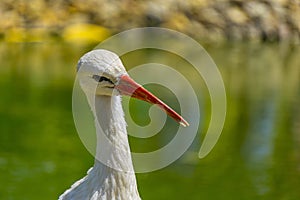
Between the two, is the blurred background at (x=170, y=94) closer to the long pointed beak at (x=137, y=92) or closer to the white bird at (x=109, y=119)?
the white bird at (x=109, y=119)

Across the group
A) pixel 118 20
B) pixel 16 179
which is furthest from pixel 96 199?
pixel 118 20

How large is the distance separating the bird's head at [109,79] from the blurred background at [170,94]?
164 inches

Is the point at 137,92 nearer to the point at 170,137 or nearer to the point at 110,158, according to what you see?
the point at 110,158

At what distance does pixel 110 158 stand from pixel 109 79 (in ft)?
1.13

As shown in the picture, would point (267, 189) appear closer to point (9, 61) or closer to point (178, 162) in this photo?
point (178, 162)

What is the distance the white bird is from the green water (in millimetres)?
3925

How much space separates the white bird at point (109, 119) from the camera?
3018 mm

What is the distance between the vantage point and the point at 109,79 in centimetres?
303

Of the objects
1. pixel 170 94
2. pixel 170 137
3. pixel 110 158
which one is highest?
pixel 170 94

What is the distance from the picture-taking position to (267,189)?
307 inches

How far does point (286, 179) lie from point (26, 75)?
699 centimetres

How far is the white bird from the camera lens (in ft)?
9.90

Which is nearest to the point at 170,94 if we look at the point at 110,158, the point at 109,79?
the point at 110,158

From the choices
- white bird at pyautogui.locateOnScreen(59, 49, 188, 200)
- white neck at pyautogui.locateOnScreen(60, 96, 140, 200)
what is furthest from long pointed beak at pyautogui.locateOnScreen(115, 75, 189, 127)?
white neck at pyautogui.locateOnScreen(60, 96, 140, 200)
